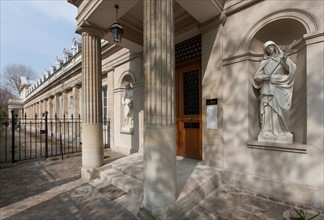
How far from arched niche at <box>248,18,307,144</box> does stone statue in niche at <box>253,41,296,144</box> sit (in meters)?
0.22

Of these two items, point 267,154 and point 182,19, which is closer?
point 267,154

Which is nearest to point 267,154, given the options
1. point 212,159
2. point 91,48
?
point 212,159

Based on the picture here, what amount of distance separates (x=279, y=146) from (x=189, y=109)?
274 cm

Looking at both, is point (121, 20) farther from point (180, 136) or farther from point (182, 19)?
point (180, 136)

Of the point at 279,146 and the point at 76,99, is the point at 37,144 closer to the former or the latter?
the point at 76,99

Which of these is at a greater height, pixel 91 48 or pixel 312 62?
pixel 91 48

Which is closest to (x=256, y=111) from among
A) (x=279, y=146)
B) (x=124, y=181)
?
(x=279, y=146)

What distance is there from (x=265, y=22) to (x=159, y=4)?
101 inches

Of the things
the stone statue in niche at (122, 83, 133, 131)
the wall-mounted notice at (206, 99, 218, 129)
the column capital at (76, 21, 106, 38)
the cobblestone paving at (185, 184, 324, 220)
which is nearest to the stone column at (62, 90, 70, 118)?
the stone statue in niche at (122, 83, 133, 131)

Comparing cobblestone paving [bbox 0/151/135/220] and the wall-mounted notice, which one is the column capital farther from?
cobblestone paving [bbox 0/151/135/220]

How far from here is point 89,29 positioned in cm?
485

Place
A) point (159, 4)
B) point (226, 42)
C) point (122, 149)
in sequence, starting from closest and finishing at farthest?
point (159, 4) < point (226, 42) < point (122, 149)

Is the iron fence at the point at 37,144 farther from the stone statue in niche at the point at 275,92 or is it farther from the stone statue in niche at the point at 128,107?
the stone statue in niche at the point at 275,92

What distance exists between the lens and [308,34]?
10.5ft
